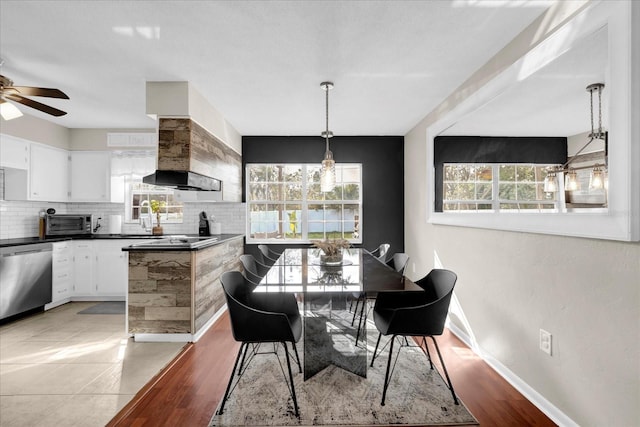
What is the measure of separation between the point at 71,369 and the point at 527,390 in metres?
3.44

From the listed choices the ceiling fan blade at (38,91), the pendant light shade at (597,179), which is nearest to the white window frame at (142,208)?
the ceiling fan blade at (38,91)

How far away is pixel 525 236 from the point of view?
7.79 ft

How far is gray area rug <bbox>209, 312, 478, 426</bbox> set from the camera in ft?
6.77

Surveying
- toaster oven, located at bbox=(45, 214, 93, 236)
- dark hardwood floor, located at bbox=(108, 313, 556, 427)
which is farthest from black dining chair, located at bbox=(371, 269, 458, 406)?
toaster oven, located at bbox=(45, 214, 93, 236)

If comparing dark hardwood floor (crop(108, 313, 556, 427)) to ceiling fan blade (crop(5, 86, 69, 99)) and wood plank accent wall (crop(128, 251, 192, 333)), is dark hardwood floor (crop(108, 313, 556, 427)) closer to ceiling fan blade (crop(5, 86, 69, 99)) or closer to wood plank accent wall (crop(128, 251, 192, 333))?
wood plank accent wall (crop(128, 251, 192, 333))

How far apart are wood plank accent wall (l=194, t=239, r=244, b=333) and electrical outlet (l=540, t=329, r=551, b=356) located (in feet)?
9.41

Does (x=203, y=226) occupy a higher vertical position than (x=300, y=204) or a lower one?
lower

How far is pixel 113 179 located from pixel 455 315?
509cm

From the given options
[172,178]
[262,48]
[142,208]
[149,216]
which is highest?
[262,48]

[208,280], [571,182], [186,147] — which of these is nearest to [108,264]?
[208,280]

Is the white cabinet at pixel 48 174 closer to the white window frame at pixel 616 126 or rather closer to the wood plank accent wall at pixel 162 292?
the wood plank accent wall at pixel 162 292

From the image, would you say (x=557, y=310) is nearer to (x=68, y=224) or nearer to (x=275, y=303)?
(x=275, y=303)

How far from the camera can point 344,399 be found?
228cm

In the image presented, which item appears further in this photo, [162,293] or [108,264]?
[108,264]
